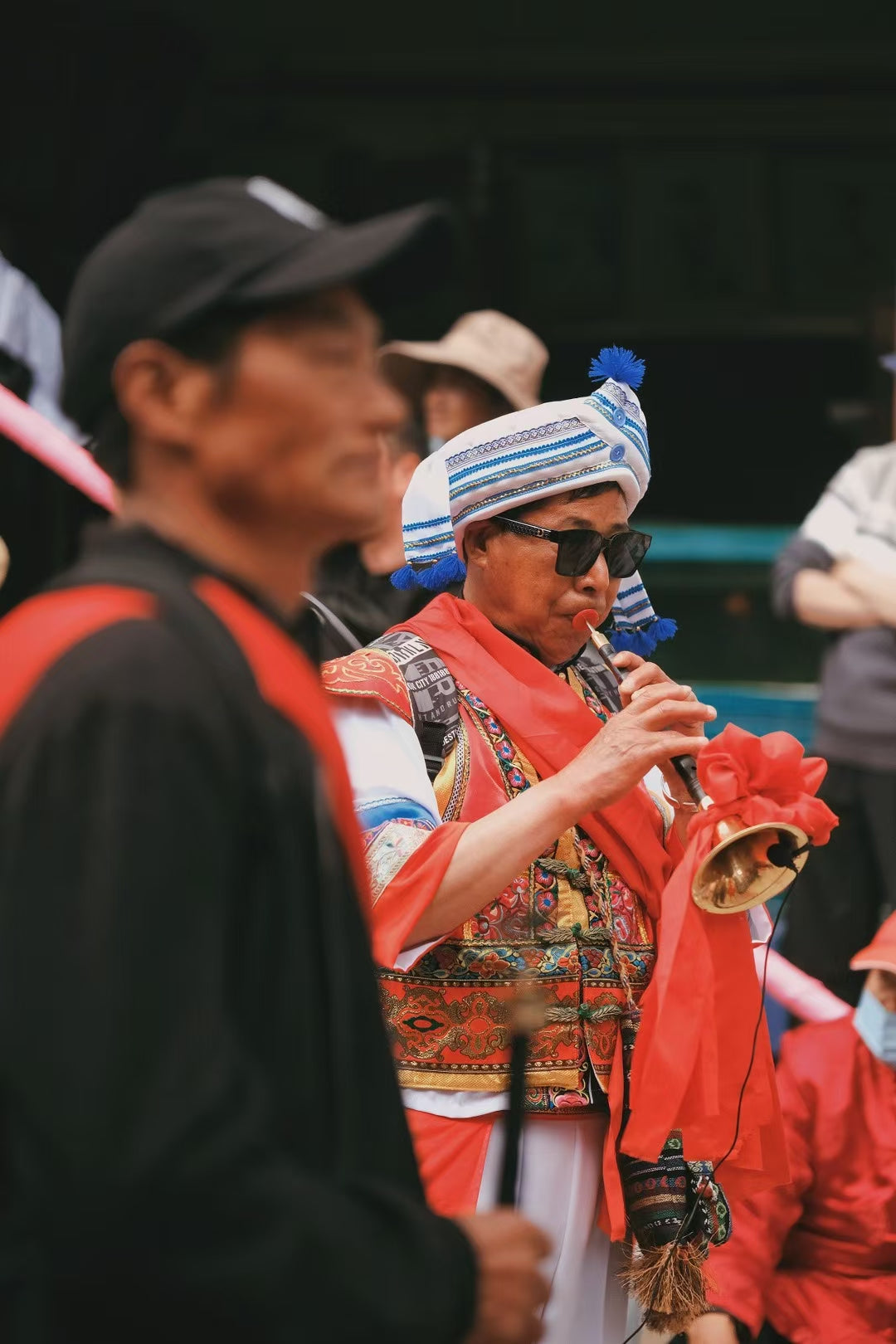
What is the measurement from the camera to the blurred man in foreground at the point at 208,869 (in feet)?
3.94

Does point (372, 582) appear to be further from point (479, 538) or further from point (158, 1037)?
point (158, 1037)

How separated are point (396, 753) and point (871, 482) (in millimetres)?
2993

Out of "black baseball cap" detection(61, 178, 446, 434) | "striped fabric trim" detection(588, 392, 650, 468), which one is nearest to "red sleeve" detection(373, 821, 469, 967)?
"striped fabric trim" detection(588, 392, 650, 468)

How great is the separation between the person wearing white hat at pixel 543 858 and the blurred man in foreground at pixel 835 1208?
3.38 feet

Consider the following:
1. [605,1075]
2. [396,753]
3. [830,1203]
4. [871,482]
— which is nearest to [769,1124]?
[605,1075]

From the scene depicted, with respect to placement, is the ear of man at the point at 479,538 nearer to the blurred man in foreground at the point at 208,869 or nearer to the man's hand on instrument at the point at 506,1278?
the blurred man in foreground at the point at 208,869

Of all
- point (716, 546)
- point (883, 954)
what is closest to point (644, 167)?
point (716, 546)

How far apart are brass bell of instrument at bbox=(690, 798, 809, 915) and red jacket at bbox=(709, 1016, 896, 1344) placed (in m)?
1.23

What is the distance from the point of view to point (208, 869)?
125cm

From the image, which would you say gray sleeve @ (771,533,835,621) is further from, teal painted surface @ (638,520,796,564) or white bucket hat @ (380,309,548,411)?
teal painted surface @ (638,520,796,564)

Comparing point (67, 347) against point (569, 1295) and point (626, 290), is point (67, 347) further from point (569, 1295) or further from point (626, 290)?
point (626, 290)

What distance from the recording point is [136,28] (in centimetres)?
655

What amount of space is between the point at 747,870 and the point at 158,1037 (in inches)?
68.4

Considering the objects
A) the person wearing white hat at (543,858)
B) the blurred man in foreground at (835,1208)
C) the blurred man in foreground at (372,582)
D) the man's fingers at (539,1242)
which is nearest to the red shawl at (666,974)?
the person wearing white hat at (543,858)
